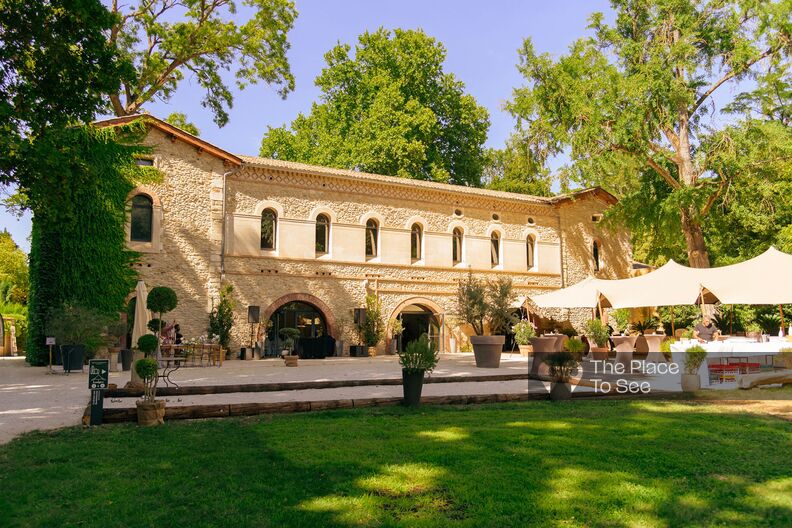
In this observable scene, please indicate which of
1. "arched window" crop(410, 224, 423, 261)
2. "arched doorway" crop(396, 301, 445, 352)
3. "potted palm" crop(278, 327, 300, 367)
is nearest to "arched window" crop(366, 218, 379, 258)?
"arched window" crop(410, 224, 423, 261)

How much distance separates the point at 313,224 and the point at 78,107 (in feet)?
30.5

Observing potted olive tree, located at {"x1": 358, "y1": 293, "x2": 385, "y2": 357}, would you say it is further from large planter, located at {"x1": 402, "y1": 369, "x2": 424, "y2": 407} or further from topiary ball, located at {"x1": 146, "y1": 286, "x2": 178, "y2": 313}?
large planter, located at {"x1": 402, "y1": 369, "x2": 424, "y2": 407}

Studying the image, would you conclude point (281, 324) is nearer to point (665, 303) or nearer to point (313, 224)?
point (313, 224)

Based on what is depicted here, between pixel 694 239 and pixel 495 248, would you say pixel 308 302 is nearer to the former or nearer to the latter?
pixel 495 248

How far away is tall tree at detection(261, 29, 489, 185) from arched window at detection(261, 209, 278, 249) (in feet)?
34.2

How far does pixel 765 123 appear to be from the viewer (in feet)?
70.0

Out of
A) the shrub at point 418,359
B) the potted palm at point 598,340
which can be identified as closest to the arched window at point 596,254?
the potted palm at point 598,340

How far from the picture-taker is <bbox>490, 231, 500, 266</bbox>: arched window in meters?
23.7

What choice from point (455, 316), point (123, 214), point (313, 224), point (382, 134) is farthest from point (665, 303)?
point (382, 134)

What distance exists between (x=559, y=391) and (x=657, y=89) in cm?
1638

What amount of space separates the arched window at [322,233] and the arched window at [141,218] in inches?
215

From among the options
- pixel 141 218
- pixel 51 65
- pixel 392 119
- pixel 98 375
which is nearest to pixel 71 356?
pixel 141 218

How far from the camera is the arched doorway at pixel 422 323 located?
21922 mm

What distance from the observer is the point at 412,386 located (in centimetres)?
816
